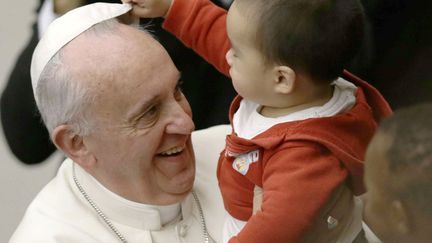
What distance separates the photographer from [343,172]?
0.83 m

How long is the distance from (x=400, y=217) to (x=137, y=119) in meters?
0.65

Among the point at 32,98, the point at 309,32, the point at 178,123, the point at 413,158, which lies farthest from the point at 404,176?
the point at 32,98

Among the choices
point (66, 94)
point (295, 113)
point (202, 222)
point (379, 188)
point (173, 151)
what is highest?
point (379, 188)

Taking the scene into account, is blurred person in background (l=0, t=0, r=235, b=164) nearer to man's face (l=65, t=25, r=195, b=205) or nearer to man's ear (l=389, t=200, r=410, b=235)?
man's face (l=65, t=25, r=195, b=205)

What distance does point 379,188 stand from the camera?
632mm

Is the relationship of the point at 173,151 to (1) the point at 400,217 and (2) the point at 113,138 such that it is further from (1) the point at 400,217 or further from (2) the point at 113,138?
(1) the point at 400,217

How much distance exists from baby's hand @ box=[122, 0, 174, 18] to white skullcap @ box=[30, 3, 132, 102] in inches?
0.5

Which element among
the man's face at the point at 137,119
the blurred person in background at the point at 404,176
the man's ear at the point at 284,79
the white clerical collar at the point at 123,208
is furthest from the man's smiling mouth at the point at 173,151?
the blurred person in background at the point at 404,176

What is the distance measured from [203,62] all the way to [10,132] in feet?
2.12

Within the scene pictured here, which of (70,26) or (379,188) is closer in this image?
(379,188)

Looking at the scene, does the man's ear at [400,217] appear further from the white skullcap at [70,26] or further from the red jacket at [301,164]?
the white skullcap at [70,26]

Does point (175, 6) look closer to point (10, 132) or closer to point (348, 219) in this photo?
point (348, 219)

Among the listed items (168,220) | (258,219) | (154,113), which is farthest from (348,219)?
(168,220)

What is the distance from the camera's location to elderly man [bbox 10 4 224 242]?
1.13 m
